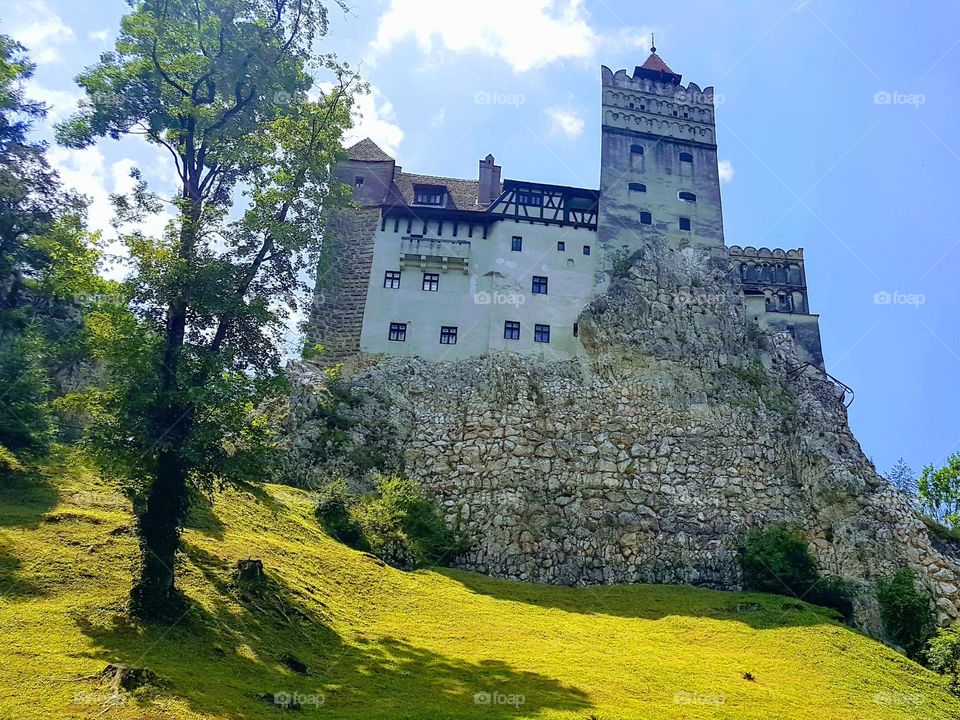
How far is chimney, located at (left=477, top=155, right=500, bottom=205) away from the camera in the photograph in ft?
153

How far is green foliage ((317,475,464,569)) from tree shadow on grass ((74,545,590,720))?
845 centimetres

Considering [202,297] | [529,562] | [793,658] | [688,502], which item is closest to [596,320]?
[688,502]

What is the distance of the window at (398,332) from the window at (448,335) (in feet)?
6.83

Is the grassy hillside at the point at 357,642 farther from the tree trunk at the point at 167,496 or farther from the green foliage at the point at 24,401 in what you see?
the green foliage at the point at 24,401

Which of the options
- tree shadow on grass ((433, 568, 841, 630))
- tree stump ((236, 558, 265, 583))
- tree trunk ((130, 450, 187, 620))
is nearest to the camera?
tree trunk ((130, 450, 187, 620))

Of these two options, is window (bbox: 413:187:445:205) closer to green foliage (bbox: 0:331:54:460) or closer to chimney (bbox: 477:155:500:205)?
chimney (bbox: 477:155:500:205)

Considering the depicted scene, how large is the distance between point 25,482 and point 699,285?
115 ft

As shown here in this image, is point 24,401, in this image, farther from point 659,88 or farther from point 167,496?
point 659,88

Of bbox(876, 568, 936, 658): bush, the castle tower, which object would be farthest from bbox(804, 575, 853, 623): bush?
the castle tower

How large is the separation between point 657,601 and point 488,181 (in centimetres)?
2931

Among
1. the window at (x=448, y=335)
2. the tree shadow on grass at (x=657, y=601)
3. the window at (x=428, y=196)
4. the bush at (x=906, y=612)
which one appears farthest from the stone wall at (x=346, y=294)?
the bush at (x=906, y=612)

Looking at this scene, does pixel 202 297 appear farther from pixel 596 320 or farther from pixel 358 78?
pixel 596 320

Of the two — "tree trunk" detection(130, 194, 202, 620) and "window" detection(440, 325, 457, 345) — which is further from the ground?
"window" detection(440, 325, 457, 345)

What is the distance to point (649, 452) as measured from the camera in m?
36.2
